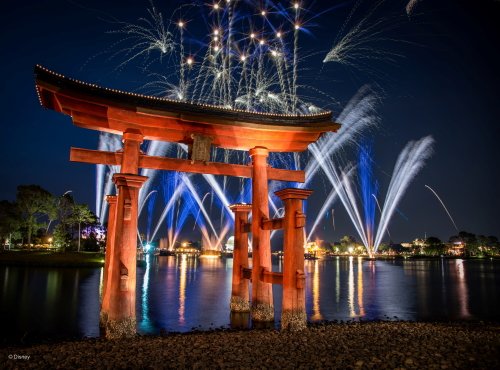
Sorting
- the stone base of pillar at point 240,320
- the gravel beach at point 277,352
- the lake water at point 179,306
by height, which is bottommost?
the lake water at point 179,306

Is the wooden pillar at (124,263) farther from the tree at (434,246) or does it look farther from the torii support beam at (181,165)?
the tree at (434,246)

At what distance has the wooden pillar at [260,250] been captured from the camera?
550 inches

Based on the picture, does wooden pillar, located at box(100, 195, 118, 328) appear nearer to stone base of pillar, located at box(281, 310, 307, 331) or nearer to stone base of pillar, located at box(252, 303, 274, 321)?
stone base of pillar, located at box(252, 303, 274, 321)

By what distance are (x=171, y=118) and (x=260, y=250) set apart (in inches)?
224

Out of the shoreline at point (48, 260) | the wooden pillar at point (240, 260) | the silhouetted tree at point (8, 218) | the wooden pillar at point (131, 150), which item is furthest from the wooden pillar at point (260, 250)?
the silhouetted tree at point (8, 218)

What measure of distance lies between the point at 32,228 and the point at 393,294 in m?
53.1

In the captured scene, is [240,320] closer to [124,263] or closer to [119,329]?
[119,329]

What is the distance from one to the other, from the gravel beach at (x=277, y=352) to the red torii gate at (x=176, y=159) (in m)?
1.31

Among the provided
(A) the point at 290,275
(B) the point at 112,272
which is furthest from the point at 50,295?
(A) the point at 290,275

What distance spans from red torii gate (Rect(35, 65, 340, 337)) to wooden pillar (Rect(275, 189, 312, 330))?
3cm

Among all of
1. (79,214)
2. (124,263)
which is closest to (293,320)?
(124,263)

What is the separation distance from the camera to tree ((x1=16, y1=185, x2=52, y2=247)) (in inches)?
2133

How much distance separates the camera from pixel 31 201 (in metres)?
55.4

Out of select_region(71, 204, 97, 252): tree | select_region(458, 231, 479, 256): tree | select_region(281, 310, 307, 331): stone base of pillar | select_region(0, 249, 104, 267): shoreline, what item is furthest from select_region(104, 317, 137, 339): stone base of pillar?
select_region(458, 231, 479, 256): tree
